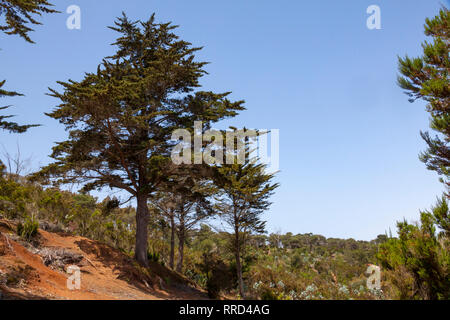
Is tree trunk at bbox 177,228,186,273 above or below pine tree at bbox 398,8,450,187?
below

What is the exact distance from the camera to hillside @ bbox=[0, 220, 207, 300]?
6.62 metres

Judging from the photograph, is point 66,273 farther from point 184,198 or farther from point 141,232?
point 184,198

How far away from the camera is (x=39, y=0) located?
9469mm

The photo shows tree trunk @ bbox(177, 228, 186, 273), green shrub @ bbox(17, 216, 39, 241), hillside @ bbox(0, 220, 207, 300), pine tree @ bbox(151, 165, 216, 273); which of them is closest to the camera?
hillside @ bbox(0, 220, 207, 300)

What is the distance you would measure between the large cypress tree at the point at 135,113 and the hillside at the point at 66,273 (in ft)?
6.09

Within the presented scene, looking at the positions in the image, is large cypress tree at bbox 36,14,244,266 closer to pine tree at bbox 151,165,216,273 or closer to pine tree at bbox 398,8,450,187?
pine tree at bbox 151,165,216,273

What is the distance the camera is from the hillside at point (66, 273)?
662 cm

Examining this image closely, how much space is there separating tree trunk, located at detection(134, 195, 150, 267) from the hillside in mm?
948

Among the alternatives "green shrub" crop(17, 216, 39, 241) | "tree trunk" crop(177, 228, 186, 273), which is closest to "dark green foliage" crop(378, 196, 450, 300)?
"green shrub" crop(17, 216, 39, 241)

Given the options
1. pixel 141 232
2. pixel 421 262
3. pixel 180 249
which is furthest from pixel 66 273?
pixel 180 249

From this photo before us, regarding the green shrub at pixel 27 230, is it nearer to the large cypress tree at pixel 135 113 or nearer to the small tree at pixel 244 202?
the large cypress tree at pixel 135 113

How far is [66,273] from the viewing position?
888cm

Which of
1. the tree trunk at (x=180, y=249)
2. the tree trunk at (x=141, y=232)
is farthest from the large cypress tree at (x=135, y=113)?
the tree trunk at (x=180, y=249)

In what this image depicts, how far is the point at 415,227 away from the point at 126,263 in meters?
11.2
